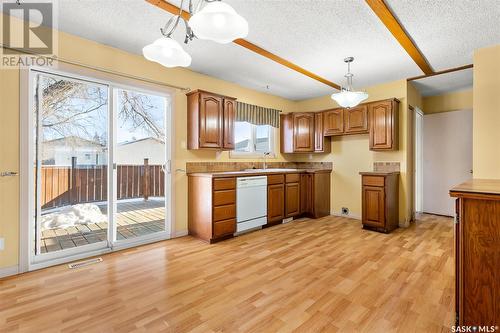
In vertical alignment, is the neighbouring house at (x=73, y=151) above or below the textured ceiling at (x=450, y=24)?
below

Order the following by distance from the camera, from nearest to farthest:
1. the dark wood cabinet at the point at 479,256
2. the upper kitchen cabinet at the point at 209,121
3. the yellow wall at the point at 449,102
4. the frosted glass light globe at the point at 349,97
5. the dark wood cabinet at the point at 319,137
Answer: the dark wood cabinet at the point at 479,256
the frosted glass light globe at the point at 349,97
the upper kitchen cabinet at the point at 209,121
the yellow wall at the point at 449,102
the dark wood cabinet at the point at 319,137

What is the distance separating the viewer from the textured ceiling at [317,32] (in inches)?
87.9

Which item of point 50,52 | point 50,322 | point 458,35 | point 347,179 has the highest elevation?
point 458,35

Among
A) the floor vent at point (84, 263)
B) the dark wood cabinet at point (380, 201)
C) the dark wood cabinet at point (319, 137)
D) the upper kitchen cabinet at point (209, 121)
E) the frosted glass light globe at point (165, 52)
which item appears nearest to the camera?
the frosted glass light globe at point (165, 52)

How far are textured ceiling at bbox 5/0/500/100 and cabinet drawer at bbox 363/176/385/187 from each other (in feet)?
5.45

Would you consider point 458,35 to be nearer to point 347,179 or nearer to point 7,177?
point 347,179

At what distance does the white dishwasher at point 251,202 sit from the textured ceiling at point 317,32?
173cm

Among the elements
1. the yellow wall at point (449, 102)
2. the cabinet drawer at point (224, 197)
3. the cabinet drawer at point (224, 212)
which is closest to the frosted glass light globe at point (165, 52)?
the cabinet drawer at point (224, 197)

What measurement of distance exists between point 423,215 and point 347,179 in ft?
5.65

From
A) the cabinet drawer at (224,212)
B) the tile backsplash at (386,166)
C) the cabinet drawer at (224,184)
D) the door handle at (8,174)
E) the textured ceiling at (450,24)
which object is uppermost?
the textured ceiling at (450,24)

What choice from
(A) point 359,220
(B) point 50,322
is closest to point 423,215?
(A) point 359,220

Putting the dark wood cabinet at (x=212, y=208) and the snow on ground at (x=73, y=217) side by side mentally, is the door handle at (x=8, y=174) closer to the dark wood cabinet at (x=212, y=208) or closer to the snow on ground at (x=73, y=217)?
the snow on ground at (x=73, y=217)

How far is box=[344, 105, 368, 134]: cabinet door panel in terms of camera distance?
171 inches

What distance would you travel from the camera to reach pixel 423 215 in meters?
4.94
